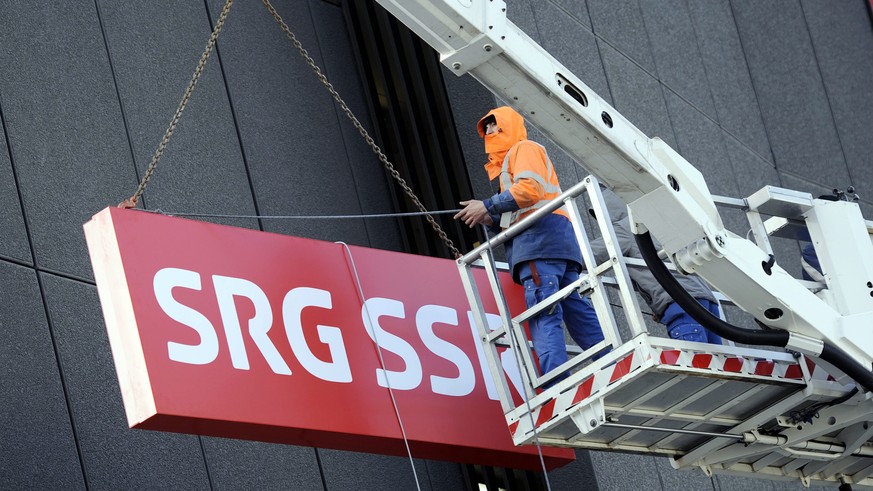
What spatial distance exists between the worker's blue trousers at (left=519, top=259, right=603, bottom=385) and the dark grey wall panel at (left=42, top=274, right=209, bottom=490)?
313 centimetres

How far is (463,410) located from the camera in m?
9.34

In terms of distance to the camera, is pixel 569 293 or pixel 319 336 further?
pixel 569 293

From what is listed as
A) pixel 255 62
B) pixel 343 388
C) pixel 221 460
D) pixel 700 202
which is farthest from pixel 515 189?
pixel 255 62

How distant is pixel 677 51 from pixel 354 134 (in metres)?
6.19

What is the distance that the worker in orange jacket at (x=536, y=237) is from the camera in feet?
30.4

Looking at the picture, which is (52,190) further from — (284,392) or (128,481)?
(284,392)

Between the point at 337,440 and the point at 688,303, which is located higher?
the point at 688,303

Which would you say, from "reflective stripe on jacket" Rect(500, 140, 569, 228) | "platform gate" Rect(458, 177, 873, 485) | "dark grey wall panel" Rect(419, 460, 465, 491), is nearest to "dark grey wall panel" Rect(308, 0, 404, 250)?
"dark grey wall panel" Rect(419, 460, 465, 491)

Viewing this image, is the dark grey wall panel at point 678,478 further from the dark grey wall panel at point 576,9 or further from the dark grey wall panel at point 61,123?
the dark grey wall panel at point 61,123

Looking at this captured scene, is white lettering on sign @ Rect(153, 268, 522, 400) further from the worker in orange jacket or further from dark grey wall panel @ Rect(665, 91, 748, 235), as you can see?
dark grey wall panel @ Rect(665, 91, 748, 235)

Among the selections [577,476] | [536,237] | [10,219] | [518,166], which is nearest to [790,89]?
[577,476]

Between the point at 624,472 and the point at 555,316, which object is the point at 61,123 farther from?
the point at 624,472

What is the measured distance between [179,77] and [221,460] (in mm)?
3476

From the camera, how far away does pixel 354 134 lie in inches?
542
